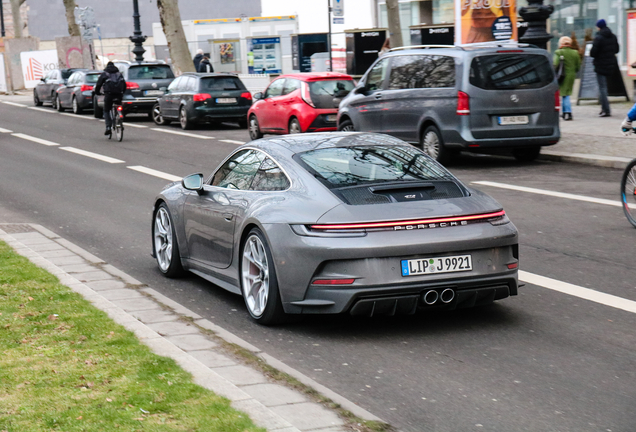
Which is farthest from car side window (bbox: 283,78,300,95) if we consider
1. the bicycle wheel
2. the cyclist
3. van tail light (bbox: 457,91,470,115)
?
the bicycle wheel

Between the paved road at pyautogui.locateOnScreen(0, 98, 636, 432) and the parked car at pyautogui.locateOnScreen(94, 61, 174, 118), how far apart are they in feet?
58.5

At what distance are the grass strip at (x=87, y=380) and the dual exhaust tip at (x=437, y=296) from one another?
1.74 m

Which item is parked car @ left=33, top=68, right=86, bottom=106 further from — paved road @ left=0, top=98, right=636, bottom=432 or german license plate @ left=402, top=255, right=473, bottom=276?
german license plate @ left=402, top=255, right=473, bottom=276

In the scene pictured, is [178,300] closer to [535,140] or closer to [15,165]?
[535,140]

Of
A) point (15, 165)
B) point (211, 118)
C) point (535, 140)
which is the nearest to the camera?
point (535, 140)

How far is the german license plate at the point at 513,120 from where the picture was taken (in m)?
15.6

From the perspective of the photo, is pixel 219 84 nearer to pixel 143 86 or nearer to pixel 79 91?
pixel 143 86

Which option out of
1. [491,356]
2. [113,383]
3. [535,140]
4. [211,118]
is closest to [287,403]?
[113,383]

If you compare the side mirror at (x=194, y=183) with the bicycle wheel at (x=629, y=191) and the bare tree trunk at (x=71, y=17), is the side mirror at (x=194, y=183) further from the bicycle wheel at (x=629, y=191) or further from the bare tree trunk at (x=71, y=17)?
the bare tree trunk at (x=71, y=17)

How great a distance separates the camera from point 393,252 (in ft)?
20.0

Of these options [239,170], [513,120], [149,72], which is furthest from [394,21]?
[239,170]

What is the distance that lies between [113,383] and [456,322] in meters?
2.61

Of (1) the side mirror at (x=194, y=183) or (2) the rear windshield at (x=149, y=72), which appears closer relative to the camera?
(1) the side mirror at (x=194, y=183)

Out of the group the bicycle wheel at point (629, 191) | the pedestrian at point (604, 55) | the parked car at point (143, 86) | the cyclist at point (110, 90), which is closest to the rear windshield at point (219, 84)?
the cyclist at point (110, 90)
